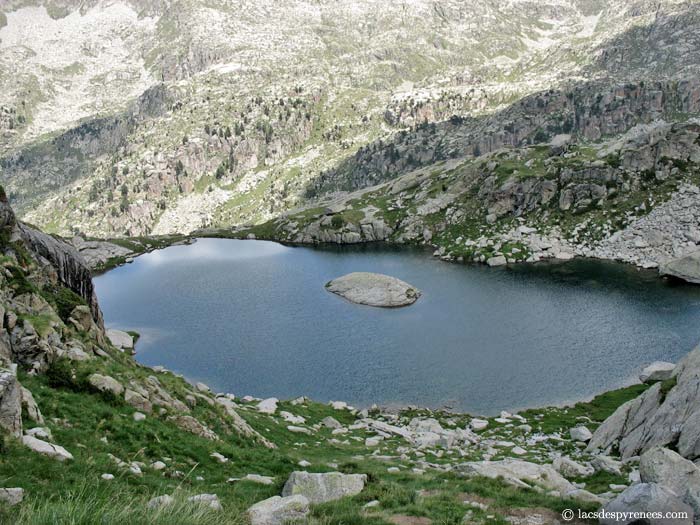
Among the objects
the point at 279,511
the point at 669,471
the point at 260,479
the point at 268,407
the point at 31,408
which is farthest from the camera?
the point at 268,407

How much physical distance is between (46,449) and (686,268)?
103m

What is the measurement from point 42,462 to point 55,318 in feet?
42.5

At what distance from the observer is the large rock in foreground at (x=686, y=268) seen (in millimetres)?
87750

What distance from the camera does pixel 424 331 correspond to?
2906 inches

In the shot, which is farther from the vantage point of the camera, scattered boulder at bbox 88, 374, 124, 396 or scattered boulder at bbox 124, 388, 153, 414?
scattered boulder at bbox 124, 388, 153, 414

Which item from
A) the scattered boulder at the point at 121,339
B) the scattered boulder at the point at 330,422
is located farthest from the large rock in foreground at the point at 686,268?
the scattered boulder at the point at 121,339

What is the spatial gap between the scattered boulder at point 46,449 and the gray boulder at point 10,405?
384mm

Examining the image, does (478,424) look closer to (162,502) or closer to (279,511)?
(279,511)

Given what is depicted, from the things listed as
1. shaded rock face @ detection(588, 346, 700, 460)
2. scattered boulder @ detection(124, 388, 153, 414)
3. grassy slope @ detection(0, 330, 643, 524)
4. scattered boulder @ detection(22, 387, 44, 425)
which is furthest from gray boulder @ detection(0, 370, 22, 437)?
shaded rock face @ detection(588, 346, 700, 460)

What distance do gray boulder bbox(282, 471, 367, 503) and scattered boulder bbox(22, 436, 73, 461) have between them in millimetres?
7316

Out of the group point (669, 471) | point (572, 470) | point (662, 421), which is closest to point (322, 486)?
point (669, 471)

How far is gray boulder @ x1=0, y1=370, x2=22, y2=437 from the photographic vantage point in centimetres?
1519

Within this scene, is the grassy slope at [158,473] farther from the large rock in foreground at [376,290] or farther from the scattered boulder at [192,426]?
the large rock in foreground at [376,290]

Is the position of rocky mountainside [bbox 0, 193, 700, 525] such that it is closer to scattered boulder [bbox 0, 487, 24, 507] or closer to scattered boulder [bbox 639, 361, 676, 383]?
scattered boulder [bbox 0, 487, 24, 507]
